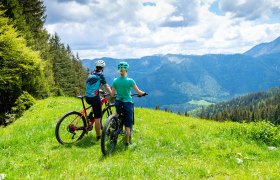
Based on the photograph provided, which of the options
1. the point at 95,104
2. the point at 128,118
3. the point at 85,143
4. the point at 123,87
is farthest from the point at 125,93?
the point at 85,143

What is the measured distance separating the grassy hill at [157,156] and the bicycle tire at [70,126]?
42cm

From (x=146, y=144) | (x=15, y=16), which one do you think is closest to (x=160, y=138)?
(x=146, y=144)

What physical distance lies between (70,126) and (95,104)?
59.8 inches

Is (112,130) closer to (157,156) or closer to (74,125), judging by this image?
(157,156)

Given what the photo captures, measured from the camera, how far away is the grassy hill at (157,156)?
9.44 metres

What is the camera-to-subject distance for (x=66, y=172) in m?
9.52

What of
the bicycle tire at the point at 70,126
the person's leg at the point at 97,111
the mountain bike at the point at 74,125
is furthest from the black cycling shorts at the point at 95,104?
the bicycle tire at the point at 70,126

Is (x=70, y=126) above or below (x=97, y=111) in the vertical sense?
below

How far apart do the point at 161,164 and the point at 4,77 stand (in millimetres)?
27569

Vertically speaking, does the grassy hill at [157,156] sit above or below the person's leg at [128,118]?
below

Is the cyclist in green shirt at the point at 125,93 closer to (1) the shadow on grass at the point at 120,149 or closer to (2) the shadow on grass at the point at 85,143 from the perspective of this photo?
(1) the shadow on grass at the point at 120,149

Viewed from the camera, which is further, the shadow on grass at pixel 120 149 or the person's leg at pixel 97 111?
the person's leg at pixel 97 111

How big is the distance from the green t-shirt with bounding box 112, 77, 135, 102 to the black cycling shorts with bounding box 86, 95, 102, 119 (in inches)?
54.3

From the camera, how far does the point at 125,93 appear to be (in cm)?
1266
